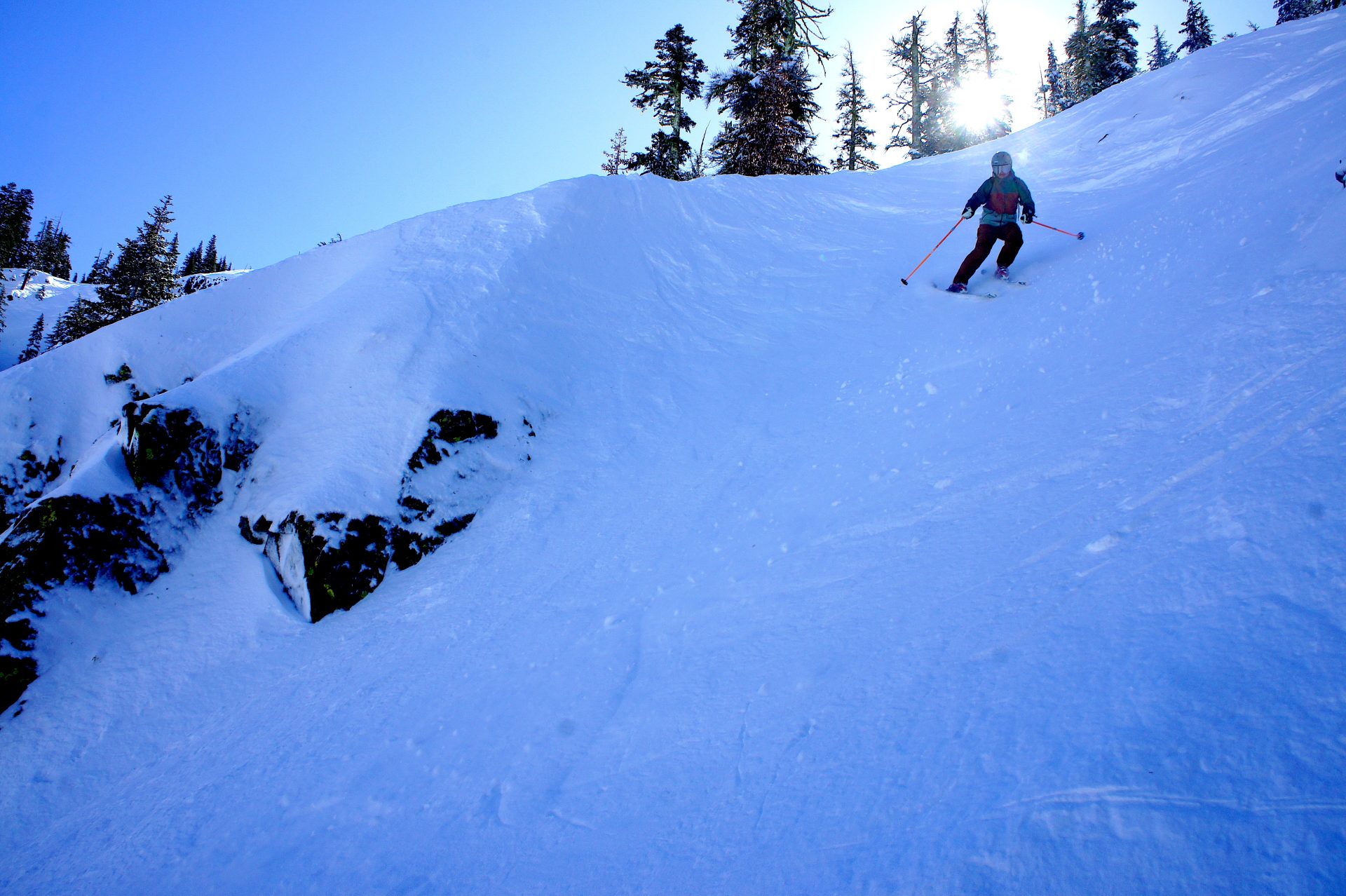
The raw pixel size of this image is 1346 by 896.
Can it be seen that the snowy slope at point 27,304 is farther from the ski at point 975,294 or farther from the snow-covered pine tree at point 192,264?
the ski at point 975,294

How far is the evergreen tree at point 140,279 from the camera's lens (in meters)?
27.6

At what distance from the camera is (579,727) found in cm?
326

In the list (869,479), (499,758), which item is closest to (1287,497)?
(869,479)

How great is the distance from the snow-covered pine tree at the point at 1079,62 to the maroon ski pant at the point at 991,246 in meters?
26.7

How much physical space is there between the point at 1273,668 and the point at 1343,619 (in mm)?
358

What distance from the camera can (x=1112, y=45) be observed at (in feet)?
86.3

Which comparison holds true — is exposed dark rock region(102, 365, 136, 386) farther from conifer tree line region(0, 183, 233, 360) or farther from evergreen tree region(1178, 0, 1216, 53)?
evergreen tree region(1178, 0, 1216, 53)

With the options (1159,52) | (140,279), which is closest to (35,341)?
(140,279)

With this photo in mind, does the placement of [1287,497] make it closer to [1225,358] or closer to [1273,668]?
[1273,668]

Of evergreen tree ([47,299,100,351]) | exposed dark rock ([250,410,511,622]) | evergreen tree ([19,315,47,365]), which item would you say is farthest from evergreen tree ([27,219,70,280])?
exposed dark rock ([250,410,511,622])

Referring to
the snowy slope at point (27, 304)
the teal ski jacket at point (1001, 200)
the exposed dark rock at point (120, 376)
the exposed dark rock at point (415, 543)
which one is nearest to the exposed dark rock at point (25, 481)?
the exposed dark rock at point (120, 376)

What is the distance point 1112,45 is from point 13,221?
268 ft

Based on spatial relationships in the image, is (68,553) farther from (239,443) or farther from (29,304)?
(29,304)

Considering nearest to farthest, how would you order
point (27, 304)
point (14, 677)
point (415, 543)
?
1. point (14, 677)
2. point (415, 543)
3. point (27, 304)
